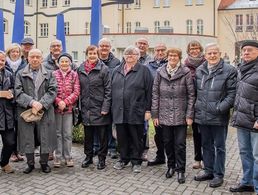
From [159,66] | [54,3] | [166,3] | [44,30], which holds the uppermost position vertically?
[166,3]

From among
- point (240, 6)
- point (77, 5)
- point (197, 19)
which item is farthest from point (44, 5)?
point (240, 6)

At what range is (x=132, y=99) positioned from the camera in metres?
6.62

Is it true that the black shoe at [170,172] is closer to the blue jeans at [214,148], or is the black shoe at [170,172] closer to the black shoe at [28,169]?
the blue jeans at [214,148]

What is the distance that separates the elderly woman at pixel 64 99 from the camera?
6789 mm

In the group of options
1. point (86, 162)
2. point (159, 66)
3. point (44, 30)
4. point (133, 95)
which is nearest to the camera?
point (133, 95)

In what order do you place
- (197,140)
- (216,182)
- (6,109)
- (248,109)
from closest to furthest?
1. (248,109)
2. (216,182)
3. (6,109)
4. (197,140)

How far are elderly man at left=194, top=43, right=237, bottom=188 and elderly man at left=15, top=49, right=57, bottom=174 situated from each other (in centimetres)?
246

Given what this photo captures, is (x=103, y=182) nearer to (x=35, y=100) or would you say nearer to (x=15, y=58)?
(x=35, y=100)

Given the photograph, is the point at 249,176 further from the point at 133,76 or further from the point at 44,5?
the point at 44,5

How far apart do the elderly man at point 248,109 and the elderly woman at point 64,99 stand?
2806 millimetres

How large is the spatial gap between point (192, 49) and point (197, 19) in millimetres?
40472

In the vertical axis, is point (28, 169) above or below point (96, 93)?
below

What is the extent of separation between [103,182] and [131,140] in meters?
1.05

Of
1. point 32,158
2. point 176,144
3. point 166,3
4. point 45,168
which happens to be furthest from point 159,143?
point 166,3
